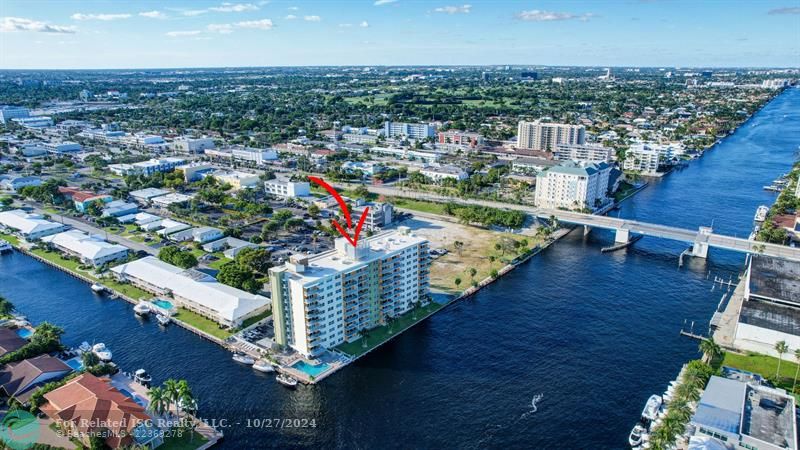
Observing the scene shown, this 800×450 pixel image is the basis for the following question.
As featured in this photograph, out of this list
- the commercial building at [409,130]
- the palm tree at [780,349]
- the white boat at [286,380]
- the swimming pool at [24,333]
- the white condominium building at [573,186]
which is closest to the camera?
the white boat at [286,380]

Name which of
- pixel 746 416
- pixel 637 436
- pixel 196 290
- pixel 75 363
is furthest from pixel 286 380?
pixel 746 416

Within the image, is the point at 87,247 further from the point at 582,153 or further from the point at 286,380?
the point at 582,153

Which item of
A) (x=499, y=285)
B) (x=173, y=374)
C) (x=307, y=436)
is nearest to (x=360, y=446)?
(x=307, y=436)

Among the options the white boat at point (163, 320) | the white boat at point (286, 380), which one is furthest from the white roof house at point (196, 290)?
the white boat at point (286, 380)

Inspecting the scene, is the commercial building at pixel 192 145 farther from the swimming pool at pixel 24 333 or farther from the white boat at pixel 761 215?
the white boat at pixel 761 215

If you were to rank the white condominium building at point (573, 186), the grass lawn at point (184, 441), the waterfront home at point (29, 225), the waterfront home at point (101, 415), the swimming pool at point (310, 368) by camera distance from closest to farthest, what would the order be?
the waterfront home at point (101, 415) < the grass lawn at point (184, 441) < the swimming pool at point (310, 368) < the waterfront home at point (29, 225) < the white condominium building at point (573, 186)

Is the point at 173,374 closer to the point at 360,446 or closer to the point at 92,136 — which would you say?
the point at 360,446

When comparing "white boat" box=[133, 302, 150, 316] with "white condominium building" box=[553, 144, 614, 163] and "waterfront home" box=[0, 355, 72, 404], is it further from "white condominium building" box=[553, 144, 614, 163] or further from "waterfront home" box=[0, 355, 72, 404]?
"white condominium building" box=[553, 144, 614, 163]

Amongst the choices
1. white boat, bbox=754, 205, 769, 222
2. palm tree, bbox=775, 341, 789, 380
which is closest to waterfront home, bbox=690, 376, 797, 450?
palm tree, bbox=775, 341, 789, 380
